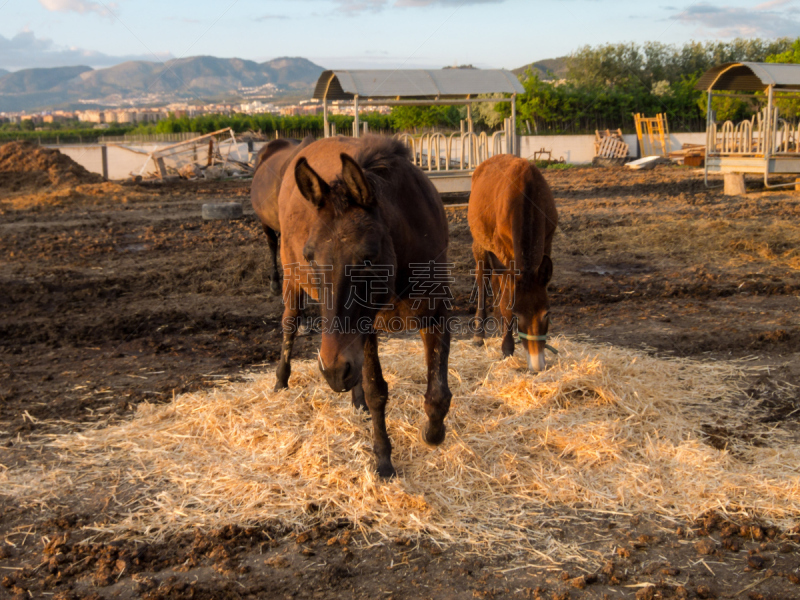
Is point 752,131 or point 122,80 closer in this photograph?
point 752,131

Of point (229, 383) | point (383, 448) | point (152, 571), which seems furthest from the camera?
point (229, 383)

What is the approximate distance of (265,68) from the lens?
173000 mm

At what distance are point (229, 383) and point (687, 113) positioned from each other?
1477 inches

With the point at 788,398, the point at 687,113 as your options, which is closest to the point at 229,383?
the point at 788,398

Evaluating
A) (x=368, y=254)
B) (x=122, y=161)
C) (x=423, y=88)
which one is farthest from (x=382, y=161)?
(x=122, y=161)

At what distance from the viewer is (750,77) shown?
18.2 meters

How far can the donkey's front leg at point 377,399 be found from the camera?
3357 mm

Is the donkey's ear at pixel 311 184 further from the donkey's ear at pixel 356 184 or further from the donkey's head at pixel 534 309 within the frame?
the donkey's head at pixel 534 309

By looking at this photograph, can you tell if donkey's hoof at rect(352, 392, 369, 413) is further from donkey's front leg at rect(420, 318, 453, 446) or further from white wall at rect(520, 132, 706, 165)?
white wall at rect(520, 132, 706, 165)

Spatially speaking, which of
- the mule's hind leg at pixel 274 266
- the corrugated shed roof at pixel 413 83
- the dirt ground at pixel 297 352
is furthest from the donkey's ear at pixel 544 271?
the corrugated shed roof at pixel 413 83

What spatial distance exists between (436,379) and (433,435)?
1.16 feet

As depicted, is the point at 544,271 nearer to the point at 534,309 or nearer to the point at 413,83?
the point at 534,309

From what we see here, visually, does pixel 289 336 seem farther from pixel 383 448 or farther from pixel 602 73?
pixel 602 73

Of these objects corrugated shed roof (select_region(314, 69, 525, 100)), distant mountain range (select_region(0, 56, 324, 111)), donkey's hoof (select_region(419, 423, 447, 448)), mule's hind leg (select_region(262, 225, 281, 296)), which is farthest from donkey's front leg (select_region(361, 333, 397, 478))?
distant mountain range (select_region(0, 56, 324, 111))
